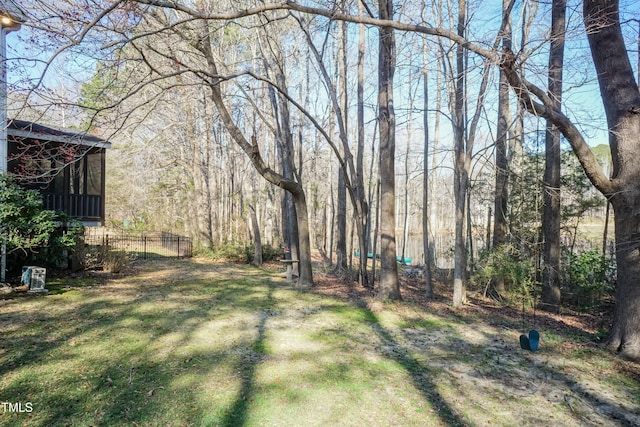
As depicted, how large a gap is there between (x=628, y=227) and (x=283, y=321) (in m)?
5.16

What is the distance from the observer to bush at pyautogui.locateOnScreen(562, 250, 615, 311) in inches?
352

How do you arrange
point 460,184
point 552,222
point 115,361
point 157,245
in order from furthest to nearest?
point 157,245 < point 552,222 < point 460,184 < point 115,361

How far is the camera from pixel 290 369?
176 inches

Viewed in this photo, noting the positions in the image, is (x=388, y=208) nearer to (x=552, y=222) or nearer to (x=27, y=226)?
(x=552, y=222)

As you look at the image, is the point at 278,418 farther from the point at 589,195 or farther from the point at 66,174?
the point at 66,174

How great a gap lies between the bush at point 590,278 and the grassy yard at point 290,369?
10.0ft

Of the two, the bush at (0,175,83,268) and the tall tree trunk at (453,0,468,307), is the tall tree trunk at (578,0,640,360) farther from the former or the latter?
the bush at (0,175,83,268)

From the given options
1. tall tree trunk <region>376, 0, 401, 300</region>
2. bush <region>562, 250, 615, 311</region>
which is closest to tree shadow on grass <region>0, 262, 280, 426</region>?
tall tree trunk <region>376, 0, 401, 300</region>

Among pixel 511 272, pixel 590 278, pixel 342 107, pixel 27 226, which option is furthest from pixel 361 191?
pixel 27 226

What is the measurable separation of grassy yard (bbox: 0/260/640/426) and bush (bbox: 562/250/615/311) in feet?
10.0

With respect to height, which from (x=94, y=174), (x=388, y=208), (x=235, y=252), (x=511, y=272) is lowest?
(x=235, y=252)

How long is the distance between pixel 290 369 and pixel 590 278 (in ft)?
26.7

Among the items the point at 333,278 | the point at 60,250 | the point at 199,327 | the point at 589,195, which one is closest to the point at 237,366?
the point at 199,327

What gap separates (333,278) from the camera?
1262 cm
